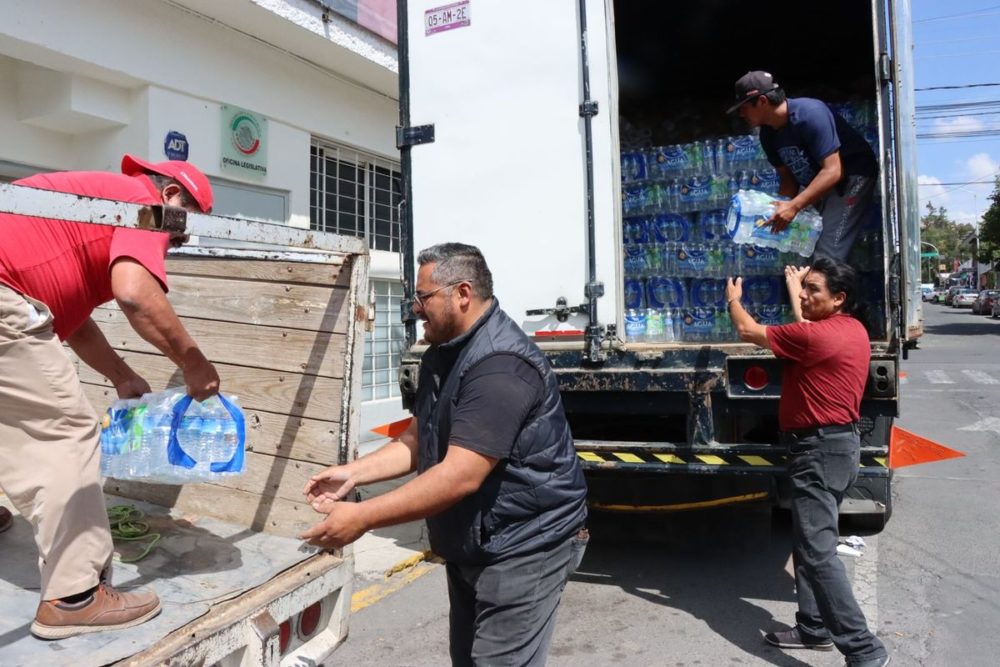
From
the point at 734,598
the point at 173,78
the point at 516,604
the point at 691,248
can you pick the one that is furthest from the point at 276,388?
the point at 173,78

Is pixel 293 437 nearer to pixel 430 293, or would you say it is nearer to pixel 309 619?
pixel 309 619

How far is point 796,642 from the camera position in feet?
12.3

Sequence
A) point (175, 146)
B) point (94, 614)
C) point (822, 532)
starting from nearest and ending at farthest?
1. point (94, 614)
2. point (822, 532)
3. point (175, 146)

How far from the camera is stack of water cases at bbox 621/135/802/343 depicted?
16.5 feet

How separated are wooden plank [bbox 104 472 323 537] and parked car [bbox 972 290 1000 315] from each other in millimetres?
44851

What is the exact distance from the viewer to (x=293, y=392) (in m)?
2.97

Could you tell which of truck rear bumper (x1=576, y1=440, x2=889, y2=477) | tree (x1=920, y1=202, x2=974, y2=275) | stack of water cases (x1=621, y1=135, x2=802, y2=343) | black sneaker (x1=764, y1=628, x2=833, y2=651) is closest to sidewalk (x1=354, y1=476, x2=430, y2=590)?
truck rear bumper (x1=576, y1=440, x2=889, y2=477)

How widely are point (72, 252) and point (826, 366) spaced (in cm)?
312

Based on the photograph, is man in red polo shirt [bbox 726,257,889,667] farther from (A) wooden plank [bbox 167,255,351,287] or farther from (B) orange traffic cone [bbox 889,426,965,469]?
(A) wooden plank [bbox 167,255,351,287]

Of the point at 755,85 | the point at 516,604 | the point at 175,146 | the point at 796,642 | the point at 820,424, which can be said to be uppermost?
the point at 175,146

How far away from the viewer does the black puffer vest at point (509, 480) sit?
2289mm

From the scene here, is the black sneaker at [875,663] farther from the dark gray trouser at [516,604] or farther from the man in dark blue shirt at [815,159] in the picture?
the man in dark blue shirt at [815,159]

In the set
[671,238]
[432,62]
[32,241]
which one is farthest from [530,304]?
[32,241]

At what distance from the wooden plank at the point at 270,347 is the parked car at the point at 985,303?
4481cm
